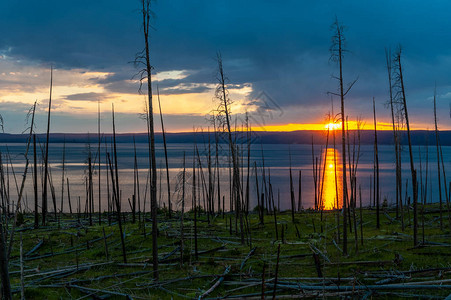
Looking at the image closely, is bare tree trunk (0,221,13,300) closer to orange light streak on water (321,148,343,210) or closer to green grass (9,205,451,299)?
green grass (9,205,451,299)

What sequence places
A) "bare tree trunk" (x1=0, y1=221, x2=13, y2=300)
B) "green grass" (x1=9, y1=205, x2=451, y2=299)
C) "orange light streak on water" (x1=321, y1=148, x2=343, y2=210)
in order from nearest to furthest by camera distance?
1. "bare tree trunk" (x1=0, y1=221, x2=13, y2=300)
2. "green grass" (x1=9, y1=205, x2=451, y2=299)
3. "orange light streak on water" (x1=321, y1=148, x2=343, y2=210)

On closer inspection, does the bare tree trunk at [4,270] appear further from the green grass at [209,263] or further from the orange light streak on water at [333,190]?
the orange light streak on water at [333,190]

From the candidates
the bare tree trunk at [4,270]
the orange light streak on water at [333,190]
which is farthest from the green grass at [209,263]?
the bare tree trunk at [4,270]

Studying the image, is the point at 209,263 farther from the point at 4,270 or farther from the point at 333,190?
the point at 333,190

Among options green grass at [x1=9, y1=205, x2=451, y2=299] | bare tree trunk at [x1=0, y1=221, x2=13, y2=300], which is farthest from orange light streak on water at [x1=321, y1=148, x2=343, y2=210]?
bare tree trunk at [x1=0, y1=221, x2=13, y2=300]

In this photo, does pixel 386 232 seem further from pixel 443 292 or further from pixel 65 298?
pixel 65 298

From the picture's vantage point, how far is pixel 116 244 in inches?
749

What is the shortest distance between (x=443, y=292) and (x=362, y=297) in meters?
1.91

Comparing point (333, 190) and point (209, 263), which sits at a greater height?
point (209, 263)

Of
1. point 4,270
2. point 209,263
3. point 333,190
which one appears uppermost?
point 4,270

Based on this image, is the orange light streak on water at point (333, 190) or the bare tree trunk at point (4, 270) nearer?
the bare tree trunk at point (4, 270)

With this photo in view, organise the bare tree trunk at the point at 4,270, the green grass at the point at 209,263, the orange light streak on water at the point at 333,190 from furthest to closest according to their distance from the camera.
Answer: the orange light streak on water at the point at 333,190 → the green grass at the point at 209,263 → the bare tree trunk at the point at 4,270

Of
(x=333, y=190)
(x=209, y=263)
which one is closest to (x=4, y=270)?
(x=209, y=263)

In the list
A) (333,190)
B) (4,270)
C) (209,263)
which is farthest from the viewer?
(333,190)
